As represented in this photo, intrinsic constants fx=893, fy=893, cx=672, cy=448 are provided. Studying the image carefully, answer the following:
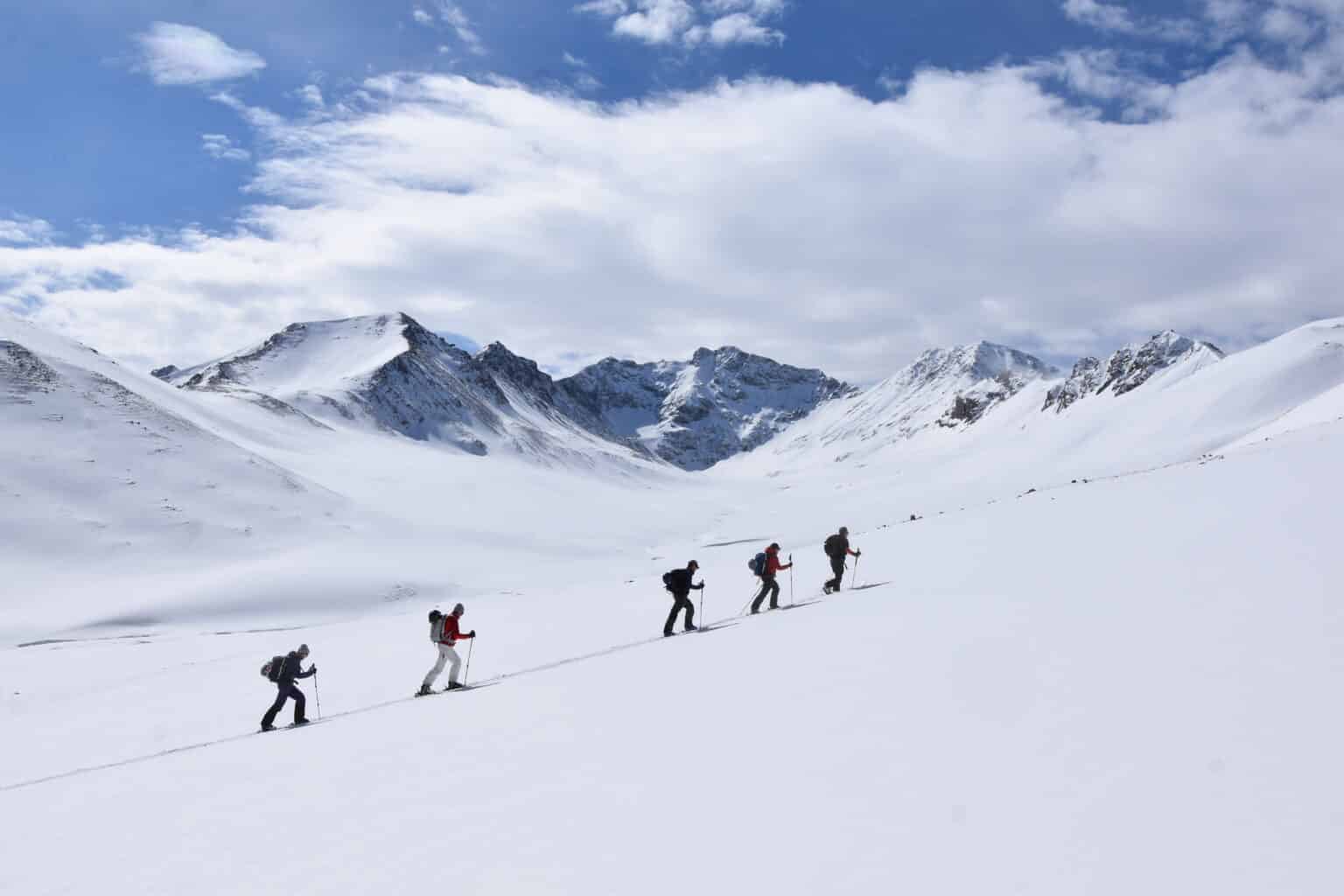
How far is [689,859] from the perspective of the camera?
25.2 ft

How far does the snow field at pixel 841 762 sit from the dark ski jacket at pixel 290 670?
128 cm

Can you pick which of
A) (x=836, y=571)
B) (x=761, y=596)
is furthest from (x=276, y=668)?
(x=836, y=571)

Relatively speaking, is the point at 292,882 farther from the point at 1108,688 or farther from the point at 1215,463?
the point at 1215,463

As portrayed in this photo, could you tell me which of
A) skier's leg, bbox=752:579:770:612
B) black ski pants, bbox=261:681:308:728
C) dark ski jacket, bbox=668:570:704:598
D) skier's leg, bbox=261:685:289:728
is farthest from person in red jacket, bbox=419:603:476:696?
skier's leg, bbox=752:579:770:612

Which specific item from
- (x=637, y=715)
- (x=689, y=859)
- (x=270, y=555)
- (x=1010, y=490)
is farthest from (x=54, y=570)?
(x=1010, y=490)

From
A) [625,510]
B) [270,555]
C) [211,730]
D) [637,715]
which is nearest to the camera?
[637,715]

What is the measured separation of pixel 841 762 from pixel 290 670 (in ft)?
40.1

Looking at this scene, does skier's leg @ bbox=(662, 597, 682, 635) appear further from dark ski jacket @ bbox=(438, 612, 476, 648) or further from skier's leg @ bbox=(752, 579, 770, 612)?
dark ski jacket @ bbox=(438, 612, 476, 648)

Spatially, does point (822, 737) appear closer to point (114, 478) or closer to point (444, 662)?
point (444, 662)

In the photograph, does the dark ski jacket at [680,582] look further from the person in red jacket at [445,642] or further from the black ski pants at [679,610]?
the person in red jacket at [445,642]

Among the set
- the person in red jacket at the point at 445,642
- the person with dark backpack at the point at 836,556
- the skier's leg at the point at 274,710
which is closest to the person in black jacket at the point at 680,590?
the person with dark backpack at the point at 836,556

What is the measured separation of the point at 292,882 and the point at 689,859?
3.88 m

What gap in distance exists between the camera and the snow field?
7.21 m

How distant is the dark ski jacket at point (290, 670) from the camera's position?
17.2m
